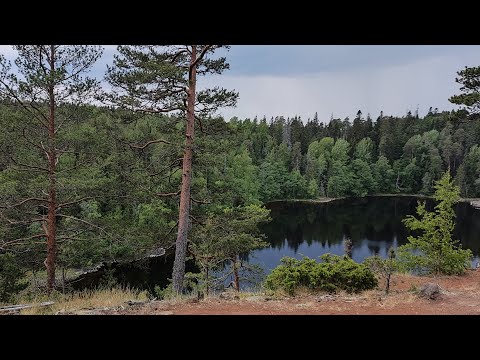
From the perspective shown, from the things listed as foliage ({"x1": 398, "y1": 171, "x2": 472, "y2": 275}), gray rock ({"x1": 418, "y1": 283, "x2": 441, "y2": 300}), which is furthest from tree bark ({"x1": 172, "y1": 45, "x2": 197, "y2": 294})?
foliage ({"x1": 398, "y1": 171, "x2": 472, "y2": 275})

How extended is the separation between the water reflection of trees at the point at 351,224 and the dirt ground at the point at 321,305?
20122mm

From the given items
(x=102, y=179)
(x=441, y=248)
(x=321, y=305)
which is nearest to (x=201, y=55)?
(x=102, y=179)

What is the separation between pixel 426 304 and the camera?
565 centimetres

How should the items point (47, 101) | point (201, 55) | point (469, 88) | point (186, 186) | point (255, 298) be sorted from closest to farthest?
point (255, 298), point (47, 101), point (201, 55), point (186, 186), point (469, 88)

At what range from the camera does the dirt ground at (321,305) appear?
5098 millimetres

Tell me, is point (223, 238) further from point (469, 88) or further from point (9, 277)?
point (469, 88)

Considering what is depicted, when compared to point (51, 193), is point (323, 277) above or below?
below

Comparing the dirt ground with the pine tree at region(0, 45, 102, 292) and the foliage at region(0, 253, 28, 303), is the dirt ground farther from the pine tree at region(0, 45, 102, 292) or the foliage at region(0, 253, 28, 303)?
the pine tree at region(0, 45, 102, 292)

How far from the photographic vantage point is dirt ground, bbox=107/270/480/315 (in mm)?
5098

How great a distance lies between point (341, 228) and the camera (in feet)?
108

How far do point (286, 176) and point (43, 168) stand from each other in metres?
41.8

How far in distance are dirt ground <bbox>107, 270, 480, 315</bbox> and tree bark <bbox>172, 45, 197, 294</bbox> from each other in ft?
9.60

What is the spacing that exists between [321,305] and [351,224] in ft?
101
